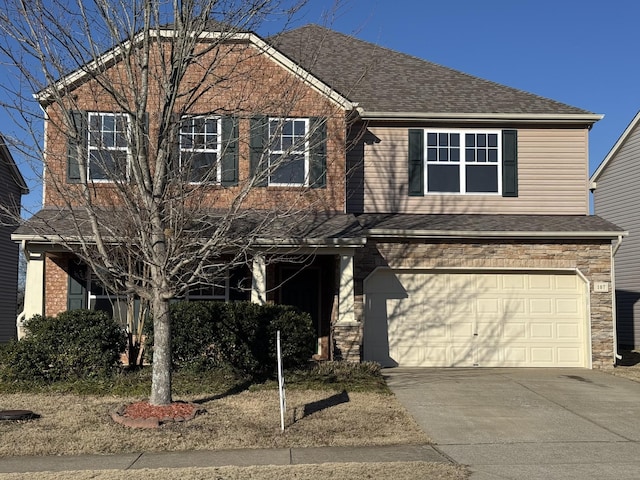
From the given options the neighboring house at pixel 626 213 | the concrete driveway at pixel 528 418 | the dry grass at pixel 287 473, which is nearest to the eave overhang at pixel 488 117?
the concrete driveway at pixel 528 418

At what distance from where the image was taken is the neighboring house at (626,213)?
832 inches

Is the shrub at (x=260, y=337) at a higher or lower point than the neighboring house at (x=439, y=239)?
lower

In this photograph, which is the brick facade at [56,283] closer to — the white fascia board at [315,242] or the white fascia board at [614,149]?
the white fascia board at [315,242]

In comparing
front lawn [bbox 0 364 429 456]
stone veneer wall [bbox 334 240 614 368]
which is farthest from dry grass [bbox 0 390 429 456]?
stone veneer wall [bbox 334 240 614 368]

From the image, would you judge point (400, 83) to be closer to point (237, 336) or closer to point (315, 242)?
point (315, 242)

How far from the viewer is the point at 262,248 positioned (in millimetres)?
13562

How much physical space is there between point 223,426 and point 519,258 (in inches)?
325

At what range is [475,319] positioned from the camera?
1516cm

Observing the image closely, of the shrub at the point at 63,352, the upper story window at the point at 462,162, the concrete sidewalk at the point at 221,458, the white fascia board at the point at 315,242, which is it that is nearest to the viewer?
the concrete sidewalk at the point at 221,458

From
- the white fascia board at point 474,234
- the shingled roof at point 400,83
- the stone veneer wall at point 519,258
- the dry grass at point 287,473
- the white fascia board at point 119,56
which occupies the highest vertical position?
the shingled roof at point 400,83

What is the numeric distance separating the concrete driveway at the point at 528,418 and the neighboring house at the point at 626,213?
7740 mm

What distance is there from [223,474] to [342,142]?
898 centimetres

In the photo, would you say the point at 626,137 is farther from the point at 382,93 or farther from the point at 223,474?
the point at 223,474

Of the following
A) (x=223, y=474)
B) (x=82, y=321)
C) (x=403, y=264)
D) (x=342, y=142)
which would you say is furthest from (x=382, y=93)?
(x=223, y=474)
